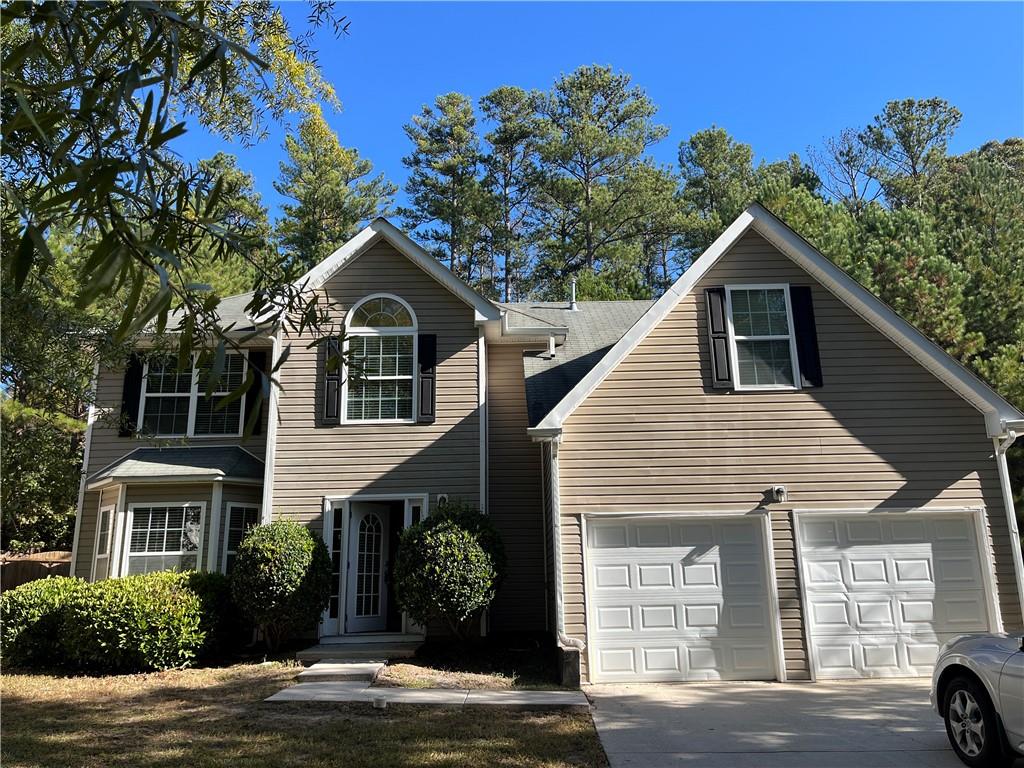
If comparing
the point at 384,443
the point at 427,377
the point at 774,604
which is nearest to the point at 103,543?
the point at 384,443

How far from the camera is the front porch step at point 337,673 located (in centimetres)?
915

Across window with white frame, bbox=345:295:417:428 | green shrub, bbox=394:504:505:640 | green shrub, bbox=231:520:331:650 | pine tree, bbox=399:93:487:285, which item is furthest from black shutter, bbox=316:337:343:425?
pine tree, bbox=399:93:487:285

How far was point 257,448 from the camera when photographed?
13.3 metres

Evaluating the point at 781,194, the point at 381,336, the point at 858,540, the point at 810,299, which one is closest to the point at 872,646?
the point at 858,540

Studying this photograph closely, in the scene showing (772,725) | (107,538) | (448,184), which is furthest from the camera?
(448,184)

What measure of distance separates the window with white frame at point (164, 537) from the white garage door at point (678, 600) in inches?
267

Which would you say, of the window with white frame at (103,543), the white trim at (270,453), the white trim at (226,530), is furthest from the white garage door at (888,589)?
the window with white frame at (103,543)

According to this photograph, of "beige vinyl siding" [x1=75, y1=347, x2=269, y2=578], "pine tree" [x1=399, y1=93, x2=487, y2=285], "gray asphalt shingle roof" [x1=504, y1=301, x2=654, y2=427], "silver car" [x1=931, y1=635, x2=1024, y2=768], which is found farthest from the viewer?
"pine tree" [x1=399, y1=93, x2=487, y2=285]

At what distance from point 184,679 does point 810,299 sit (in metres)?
9.87

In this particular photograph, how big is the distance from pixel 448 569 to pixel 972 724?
20.2ft

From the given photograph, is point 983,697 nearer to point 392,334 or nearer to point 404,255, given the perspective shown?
point 392,334

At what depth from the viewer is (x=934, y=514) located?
9.53 meters

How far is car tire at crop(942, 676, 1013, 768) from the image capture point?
514cm

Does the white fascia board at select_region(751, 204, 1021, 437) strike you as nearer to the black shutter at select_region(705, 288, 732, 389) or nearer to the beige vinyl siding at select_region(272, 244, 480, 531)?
the black shutter at select_region(705, 288, 732, 389)
